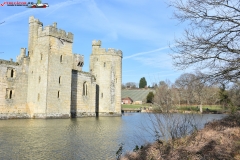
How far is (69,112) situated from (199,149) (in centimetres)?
2318

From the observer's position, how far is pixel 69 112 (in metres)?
28.7

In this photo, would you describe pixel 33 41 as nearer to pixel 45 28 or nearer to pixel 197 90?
pixel 45 28

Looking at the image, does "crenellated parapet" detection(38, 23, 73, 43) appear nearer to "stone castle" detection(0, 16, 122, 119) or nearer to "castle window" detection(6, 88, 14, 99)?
"stone castle" detection(0, 16, 122, 119)

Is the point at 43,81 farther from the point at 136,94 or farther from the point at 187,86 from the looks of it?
the point at 136,94

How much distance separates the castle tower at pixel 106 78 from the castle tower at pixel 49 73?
684 centimetres

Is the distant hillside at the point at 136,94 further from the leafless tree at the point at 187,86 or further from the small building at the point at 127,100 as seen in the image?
the leafless tree at the point at 187,86

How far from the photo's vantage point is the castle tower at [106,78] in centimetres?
3531

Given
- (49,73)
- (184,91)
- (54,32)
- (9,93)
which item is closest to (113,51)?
(54,32)

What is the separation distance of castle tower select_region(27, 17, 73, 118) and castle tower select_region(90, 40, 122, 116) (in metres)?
6.84

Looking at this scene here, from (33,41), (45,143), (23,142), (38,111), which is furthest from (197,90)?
(33,41)

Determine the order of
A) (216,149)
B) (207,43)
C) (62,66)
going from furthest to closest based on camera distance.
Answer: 1. (62,66)
2. (207,43)
3. (216,149)

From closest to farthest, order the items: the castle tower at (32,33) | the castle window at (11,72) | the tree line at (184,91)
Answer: the tree line at (184,91) → the castle window at (11,72) → the castle tower at (32,33)

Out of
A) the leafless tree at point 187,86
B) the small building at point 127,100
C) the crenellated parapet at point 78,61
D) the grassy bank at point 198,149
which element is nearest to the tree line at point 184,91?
the leafless tree at point 187,86

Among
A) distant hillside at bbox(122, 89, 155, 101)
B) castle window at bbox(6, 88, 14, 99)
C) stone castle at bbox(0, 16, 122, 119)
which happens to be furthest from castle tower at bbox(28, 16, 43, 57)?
distant hillside at bbox(122, 89, 155, 101)
